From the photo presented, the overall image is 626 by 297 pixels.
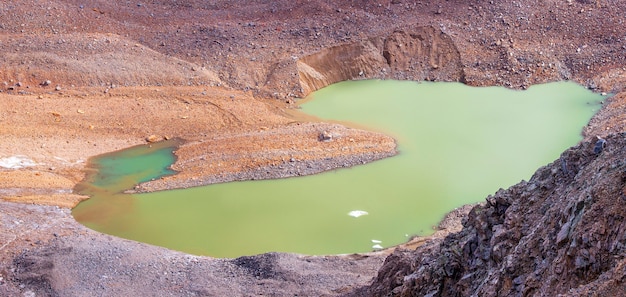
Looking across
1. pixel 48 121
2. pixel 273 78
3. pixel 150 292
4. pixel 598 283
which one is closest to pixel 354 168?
pixel 273 78

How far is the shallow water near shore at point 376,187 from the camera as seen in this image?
59.5ft

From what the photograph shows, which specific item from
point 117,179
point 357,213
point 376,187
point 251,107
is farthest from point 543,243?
point 251,107

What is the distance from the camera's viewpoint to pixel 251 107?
26.6 metres

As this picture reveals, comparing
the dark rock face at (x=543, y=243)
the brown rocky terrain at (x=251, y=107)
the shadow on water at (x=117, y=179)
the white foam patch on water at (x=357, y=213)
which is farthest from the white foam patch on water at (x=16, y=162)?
the dark rock face at (x=543, y=243)

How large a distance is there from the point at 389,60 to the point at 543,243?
2124 centimetres

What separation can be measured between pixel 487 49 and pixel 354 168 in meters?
10.7

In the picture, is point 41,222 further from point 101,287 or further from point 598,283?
point 598,283

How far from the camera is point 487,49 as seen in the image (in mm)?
29297

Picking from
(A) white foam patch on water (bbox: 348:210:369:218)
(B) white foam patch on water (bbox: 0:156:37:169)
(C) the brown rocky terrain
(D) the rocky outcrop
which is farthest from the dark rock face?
(D) the rocky outcrop

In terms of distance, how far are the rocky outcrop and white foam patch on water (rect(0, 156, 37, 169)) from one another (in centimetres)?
1142

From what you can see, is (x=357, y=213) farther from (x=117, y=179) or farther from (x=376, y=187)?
(x=117, y=179)

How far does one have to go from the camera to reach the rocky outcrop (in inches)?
1128

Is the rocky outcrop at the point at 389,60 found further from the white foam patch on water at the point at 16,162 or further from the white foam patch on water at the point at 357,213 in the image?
the white foam patch on water at the point at 16,162

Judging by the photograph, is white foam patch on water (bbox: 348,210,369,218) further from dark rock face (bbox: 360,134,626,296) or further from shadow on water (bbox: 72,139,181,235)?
dark rock face (bbox: 360,134,626,296)
